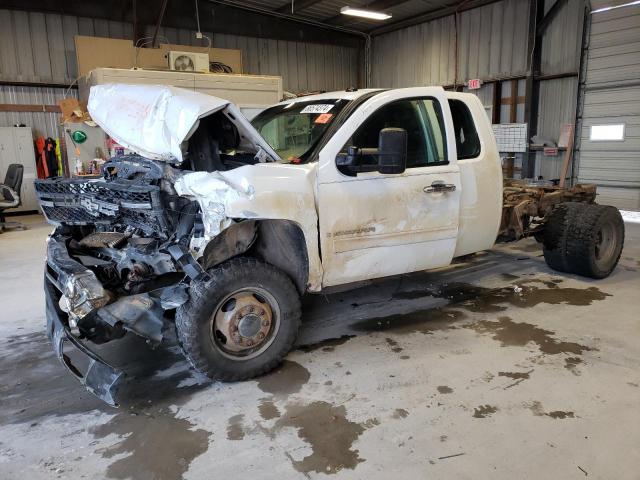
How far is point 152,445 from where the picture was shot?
8.63 ft

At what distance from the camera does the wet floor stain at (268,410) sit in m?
2.88

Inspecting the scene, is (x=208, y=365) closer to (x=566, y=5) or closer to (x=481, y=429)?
(x=481, y=429)

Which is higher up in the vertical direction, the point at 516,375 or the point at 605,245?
the point at 605,245

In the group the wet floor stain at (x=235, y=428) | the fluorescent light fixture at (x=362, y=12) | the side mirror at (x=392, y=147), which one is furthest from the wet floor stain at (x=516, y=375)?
the fluorescent light fixture at (x=362, y=12)

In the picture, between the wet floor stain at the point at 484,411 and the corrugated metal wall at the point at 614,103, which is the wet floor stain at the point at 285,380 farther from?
the corrugated metal wall at the point at 614,103

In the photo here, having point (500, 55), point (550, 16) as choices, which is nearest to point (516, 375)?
point (550, 16)

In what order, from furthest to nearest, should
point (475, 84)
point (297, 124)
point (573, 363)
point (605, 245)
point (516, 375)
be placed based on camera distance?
point (475, 84) < point (605, 245) < point (297, 124) < point (573, 363) < point (516, 375)

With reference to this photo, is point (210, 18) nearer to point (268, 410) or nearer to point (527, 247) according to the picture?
point (527, 247)

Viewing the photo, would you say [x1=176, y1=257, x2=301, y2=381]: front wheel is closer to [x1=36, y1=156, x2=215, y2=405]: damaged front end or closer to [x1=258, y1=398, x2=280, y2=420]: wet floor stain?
[x1=36, y1=156, x2=215, y2=405]: damaged front end

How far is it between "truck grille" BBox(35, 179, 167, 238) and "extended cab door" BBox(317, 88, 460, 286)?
3.57ft

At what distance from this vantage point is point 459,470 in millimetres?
2389

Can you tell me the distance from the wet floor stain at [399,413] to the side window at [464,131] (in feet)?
7.32

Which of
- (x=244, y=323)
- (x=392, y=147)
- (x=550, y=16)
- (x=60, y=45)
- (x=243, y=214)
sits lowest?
(x=244, y=323)

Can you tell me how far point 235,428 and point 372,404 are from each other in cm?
83
